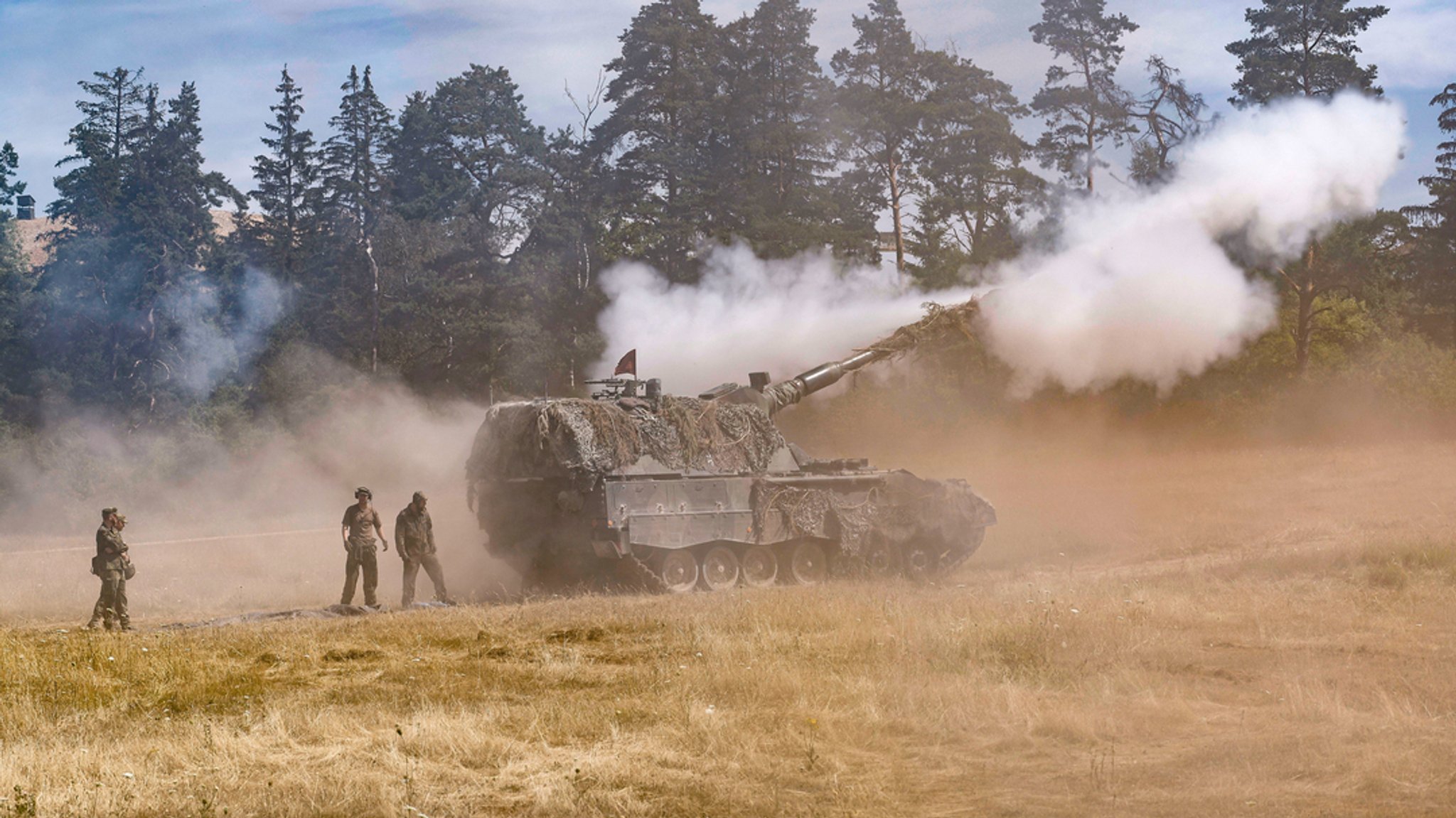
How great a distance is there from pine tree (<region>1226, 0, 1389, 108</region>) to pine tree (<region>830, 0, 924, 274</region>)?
1070 cm

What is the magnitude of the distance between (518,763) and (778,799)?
184cm

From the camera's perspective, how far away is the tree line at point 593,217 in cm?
3950

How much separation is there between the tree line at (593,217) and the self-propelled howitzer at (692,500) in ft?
58.1

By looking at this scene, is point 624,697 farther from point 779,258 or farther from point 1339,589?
point 779,258

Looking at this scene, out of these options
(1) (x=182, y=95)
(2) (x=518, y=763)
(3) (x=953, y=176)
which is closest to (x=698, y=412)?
(2) (x=518, y=763)

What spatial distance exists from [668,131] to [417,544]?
1239 inches

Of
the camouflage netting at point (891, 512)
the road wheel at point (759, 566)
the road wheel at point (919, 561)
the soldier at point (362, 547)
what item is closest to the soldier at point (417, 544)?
the soldier at point (362, 547)

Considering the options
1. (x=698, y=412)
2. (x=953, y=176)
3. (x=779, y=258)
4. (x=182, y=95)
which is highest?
(x=182, y=95)

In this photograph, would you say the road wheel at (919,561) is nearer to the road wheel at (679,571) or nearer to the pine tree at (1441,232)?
A: the road wheel at (679,571)

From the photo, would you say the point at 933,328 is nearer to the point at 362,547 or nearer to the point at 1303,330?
the point at 362,547

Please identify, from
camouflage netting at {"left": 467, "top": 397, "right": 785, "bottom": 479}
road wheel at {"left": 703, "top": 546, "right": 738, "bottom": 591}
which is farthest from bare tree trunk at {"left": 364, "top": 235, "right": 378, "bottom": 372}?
road wheel at {"left": 703, "top": 546, "right": 738, "bottom": 591}

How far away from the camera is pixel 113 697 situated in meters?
11.1

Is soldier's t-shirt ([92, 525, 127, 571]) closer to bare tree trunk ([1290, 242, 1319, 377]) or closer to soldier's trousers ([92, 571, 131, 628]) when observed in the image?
soldier's trousers ([92, 571, 131, 628])

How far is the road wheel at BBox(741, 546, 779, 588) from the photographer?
20.4 m
